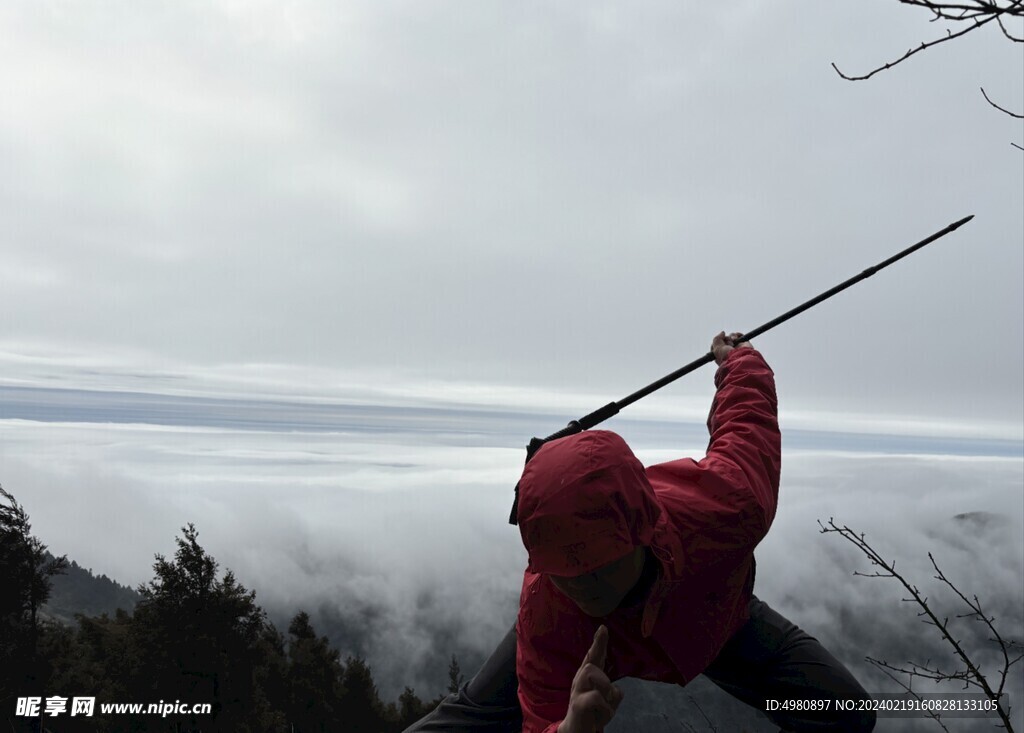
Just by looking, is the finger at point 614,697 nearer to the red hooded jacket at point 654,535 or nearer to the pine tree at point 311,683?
the red hooded jacket at point 654,535

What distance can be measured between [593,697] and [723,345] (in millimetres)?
2102

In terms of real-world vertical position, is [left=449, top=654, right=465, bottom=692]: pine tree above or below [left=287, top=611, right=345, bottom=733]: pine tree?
above

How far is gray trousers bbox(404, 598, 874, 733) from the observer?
4.02m

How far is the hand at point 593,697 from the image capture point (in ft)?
9.03

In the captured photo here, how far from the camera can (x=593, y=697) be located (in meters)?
2.75

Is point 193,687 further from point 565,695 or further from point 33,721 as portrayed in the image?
point 565,695

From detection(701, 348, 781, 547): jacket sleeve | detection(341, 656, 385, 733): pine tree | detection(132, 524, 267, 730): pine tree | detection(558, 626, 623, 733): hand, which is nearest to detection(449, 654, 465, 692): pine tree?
detection(558, 626, 623, 733): hand

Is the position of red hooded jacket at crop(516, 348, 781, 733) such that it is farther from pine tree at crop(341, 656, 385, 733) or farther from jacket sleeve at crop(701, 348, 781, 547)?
pine tree at crop(341, 656, 385, 733)

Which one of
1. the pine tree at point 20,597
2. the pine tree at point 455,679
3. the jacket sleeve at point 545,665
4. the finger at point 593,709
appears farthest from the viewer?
the pine tree at point 20,597

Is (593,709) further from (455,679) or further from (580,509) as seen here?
(455,679)

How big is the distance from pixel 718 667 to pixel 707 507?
1.51 meters

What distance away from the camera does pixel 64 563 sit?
23047mm

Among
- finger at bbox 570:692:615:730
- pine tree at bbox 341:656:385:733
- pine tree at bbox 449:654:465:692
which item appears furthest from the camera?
pine tree at bbox 341:656:385:733

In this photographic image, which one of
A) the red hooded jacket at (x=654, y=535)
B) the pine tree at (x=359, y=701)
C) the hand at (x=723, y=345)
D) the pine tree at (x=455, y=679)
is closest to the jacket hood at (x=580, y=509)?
the red hooded jacket at (x=654, y=535)
